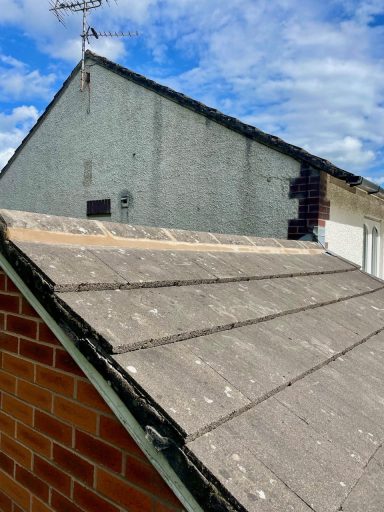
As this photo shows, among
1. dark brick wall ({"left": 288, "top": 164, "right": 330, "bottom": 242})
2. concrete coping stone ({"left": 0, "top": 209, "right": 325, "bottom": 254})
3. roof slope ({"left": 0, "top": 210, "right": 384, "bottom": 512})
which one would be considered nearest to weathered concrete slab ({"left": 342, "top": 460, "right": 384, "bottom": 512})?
roof slope ({"left": 0, "top": 210, "right": 384, "bottom": 512})

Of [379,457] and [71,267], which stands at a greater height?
[71,267]

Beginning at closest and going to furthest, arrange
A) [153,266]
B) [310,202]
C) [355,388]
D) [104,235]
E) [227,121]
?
[355,388] → [153,266] → [104,235] → [310,202] → [227,121]

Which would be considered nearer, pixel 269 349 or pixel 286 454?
pixel 286 454

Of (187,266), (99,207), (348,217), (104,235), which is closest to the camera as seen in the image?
(104,235)

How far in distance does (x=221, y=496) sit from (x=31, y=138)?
1303cm

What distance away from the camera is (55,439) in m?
1.64

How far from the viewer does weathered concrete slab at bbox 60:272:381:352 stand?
1396mm

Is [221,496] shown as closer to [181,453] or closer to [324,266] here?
[181,453]

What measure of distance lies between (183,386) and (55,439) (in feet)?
2.48

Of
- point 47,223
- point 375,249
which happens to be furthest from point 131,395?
point 375,249

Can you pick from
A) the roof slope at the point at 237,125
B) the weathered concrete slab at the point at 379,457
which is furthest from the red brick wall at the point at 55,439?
the roof slope at the point at 237,125

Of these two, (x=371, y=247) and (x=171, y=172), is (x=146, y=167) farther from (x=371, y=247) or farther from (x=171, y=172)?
(x=371, y=247)

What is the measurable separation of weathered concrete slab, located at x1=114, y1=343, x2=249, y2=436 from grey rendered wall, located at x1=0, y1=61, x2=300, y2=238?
538cm

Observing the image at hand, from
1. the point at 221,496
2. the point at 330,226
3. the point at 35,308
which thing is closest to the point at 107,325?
the point at 35,308
